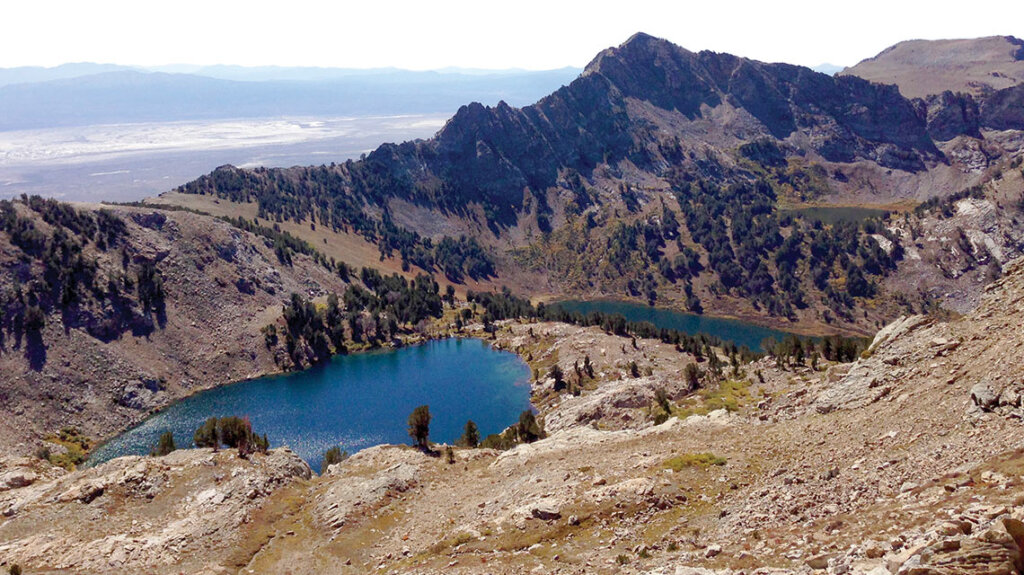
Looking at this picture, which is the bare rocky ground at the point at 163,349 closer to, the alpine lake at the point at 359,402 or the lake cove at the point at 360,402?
the alpine lake at the point at 359,402

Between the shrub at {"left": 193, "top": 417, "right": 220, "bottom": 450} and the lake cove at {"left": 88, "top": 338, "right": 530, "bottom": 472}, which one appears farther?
the lake cove at {"left": 88, "top": 338, "right": 530, "bottom": 472}

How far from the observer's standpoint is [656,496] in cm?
4034

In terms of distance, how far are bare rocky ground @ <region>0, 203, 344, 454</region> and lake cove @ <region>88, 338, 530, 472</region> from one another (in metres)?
6.63

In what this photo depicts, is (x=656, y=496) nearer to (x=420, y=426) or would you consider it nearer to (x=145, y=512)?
(x=420, y=426)

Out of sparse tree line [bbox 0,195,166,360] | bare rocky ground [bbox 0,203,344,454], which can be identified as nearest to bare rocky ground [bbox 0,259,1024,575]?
bare rocky ground [bbox 0,203,344,454]

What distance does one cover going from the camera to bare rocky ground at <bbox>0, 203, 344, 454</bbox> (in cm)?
12394

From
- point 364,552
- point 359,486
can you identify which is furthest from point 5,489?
point 364,552

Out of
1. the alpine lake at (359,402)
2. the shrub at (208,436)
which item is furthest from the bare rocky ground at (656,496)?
the alpine lake at (359,402)

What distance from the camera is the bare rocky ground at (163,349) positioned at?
123938 millimetres

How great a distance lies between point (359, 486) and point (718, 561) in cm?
3679

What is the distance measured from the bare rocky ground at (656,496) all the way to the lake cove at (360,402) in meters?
58.6

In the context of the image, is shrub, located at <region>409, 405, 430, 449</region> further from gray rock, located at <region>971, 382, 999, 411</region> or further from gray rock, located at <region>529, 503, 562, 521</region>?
gray rock, located at <region>971, 382, 999, 411</region>

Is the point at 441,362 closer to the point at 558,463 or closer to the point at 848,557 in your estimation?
the point at 558,463

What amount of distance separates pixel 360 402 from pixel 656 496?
114m
